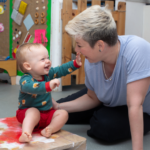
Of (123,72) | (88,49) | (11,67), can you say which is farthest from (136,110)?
(11,67)

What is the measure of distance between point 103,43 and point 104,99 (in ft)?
1.22

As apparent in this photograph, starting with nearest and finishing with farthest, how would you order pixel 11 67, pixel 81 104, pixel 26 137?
pixel 26 137
pixel 81 104
pixel 11 67

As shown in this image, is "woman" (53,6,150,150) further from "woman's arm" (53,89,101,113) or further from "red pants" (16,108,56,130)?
"red pants" (16,108,56,130)

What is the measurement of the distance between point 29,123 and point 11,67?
226cm

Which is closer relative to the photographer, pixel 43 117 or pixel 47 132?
pixel 47 132

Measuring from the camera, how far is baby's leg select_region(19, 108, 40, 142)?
98 cm

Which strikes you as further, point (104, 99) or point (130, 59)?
point (104, 99)

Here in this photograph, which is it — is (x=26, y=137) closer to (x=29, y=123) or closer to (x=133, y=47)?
(x=29, y=123)

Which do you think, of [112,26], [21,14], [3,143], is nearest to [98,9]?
[112,26]

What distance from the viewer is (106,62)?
118 cm

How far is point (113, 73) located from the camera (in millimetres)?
1128

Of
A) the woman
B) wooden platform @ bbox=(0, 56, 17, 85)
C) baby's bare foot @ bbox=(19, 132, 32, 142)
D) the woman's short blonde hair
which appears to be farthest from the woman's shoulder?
wooden platform @ bbox=(0, 56, 17, 85)

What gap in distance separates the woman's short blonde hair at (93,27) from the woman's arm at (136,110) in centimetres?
25

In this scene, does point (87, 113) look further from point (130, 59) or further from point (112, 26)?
point (112, 26)
